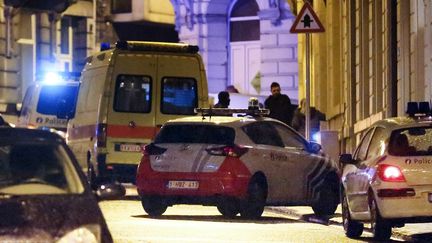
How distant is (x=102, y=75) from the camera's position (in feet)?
85.3

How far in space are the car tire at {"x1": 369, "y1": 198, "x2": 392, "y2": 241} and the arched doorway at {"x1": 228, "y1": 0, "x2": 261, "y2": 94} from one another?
1138 inches

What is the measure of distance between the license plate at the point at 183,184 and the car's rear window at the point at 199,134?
605 mm

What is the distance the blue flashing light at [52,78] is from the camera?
3256 centimetres

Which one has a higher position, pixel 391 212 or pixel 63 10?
pixel 63 10

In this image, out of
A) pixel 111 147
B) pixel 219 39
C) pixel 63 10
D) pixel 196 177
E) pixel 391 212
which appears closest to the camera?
pixel 391 212

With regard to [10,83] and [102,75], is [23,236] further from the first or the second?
[10,83]

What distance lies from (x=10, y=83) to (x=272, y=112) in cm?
2049

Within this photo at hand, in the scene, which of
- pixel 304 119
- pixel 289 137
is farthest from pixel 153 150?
pixel 304 119

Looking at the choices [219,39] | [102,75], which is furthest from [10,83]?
[102,75]

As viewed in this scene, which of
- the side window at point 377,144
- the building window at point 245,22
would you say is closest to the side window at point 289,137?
the side window at point 377,144

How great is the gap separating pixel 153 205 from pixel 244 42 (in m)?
25.2

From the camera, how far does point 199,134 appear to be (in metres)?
22.1

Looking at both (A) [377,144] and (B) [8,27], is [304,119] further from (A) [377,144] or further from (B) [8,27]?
(B) [8,27]

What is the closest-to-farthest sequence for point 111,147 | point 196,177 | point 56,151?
point 56,151 → point 196,177 → point 111,147
